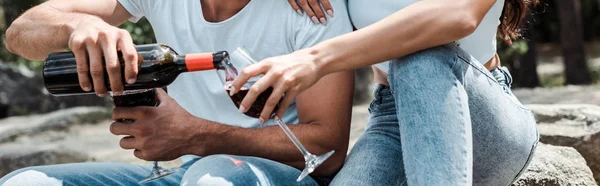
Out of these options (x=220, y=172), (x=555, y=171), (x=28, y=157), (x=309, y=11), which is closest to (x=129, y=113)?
(x=220, y=172)

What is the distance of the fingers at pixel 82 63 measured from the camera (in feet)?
6.19

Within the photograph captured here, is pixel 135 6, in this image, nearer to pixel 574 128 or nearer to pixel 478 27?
pixel 478 27

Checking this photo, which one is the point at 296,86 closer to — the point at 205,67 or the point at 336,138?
the point at 205,67

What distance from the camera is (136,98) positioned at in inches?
80.3

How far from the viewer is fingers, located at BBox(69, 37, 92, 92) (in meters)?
1.89

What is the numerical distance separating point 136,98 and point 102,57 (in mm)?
181

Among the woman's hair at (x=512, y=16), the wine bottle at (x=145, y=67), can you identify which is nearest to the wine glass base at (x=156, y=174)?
the wine bottle at (x=145, y=67)

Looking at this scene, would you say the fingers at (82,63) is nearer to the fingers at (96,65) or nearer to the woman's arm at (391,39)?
the fingers at (96,65)

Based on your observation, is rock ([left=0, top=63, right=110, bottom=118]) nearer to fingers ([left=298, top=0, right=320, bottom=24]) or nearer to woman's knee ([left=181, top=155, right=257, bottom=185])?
fingers ([left=298, top=0, right=320, bottom=24])

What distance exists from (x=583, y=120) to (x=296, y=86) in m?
2.05

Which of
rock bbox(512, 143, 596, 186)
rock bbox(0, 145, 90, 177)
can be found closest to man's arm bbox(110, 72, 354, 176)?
rock bbox(512, 143, 596, 186)

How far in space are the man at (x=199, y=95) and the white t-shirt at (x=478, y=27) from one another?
8 centimetres

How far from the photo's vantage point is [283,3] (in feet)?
7.72

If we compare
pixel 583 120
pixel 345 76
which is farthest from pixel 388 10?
pixel 583 120
